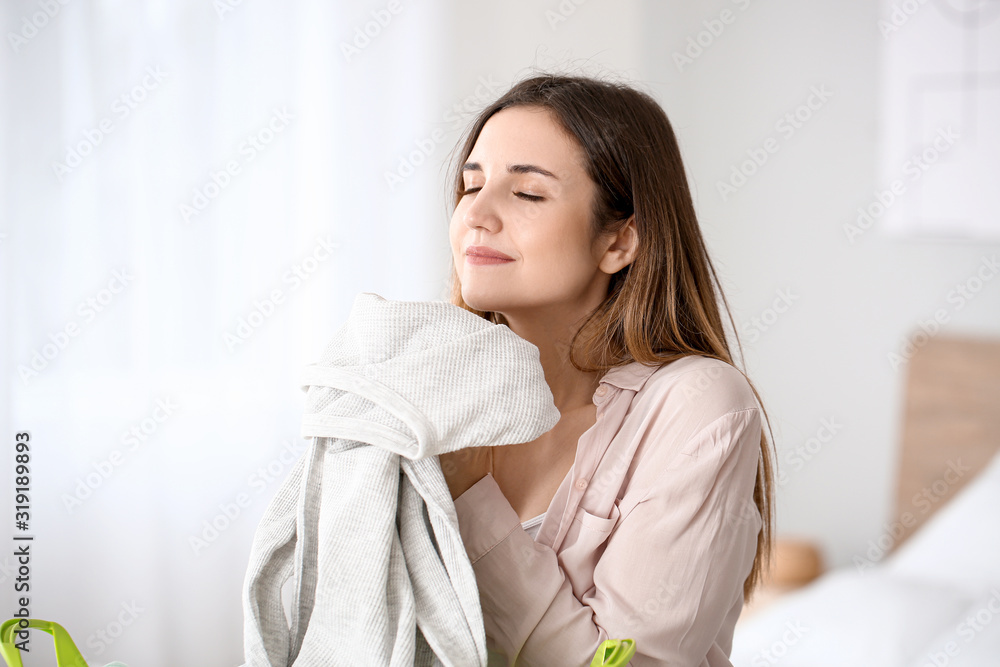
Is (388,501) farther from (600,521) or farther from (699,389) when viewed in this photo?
(699,389)

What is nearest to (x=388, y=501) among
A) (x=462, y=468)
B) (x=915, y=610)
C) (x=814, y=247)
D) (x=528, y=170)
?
(x=462, y=468)

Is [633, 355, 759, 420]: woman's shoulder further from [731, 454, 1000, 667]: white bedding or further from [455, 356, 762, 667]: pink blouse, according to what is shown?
[731, 454, 1000, 667]: white bedding

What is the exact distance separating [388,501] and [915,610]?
1560 millimetres

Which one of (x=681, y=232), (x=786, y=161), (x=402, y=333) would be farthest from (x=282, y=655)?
(x=786, y=161)

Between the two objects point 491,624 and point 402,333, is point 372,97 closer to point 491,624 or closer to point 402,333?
point 402,333

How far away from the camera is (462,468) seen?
94 centimetres

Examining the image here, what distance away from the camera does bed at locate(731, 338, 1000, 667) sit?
169cm

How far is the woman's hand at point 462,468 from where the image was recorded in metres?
0.92

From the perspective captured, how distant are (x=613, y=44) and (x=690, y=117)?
0.36 m

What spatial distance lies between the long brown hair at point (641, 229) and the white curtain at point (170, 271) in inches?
43.3

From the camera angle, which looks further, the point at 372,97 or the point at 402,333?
the point at 372,97

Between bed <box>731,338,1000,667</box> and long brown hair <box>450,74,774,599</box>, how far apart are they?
79 centimetres

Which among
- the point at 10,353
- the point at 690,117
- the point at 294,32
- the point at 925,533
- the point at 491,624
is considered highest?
the point at 294,32

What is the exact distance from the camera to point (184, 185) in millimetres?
1946
